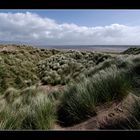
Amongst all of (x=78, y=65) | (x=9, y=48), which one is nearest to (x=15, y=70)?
(x=78, y=65)

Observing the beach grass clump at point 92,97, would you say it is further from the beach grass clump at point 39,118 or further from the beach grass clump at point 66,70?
the beach grass clump at point 66,70

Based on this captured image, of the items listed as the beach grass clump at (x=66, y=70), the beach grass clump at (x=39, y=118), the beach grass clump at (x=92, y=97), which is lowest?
the beach grass clump at (x=66, y=70)

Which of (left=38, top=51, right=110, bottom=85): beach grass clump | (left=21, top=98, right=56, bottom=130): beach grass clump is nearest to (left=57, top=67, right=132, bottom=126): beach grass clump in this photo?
(left=21, top=98, right=56, bottom=130): beach grass clump

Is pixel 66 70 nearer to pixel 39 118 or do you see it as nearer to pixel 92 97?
pixel 92 97

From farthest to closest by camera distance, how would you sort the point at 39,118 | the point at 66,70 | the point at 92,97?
the point at 66,70
the point at 92,97
the point at 39,118

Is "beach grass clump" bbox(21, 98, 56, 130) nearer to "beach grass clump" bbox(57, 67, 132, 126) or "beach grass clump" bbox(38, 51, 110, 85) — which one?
"beach grass clump" bbox(57, 67, 132, 126)

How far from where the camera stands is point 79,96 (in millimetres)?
3523

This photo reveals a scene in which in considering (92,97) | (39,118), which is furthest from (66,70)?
(39,118)

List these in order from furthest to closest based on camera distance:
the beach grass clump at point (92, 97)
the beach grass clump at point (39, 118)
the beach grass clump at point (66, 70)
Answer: the beach grass clump at point (66, 70)
the beach grass clump at point (92, 97)
the beach grass clump at point (39, 118)

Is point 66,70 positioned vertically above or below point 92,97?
below

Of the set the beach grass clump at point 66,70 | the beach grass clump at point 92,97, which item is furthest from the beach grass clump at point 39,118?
the beach grass clump at point 66,70

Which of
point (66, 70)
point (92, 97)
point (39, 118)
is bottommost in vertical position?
point (66, 70)
